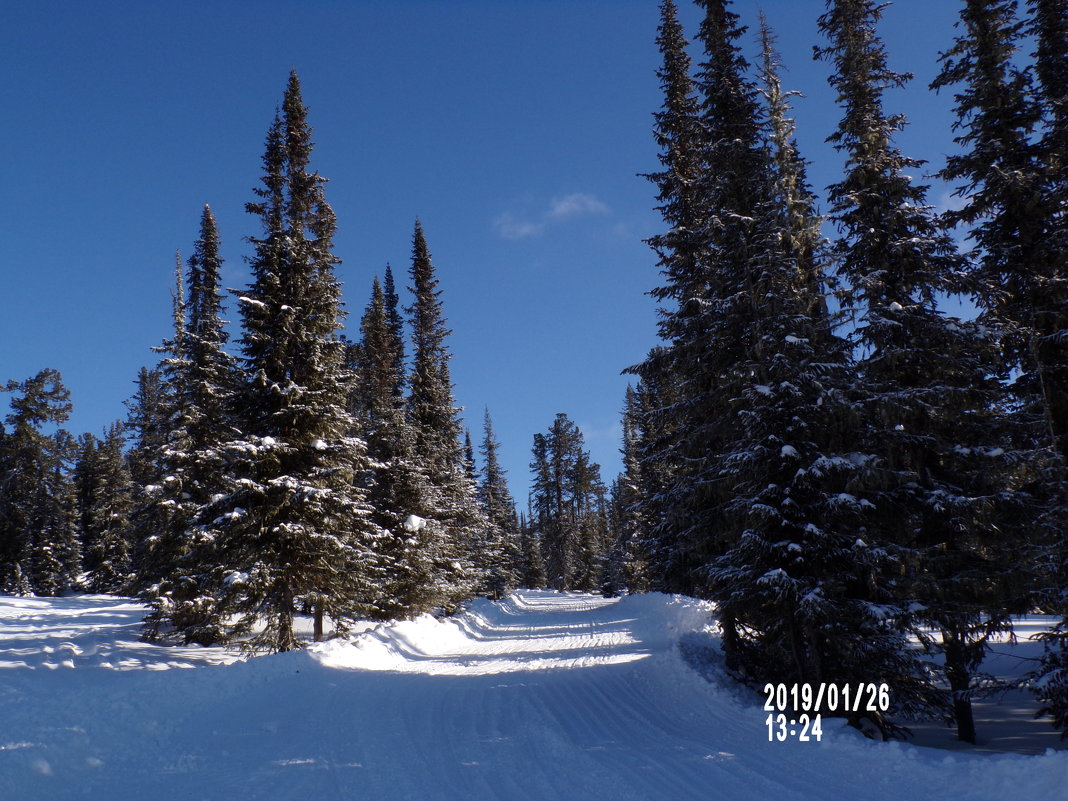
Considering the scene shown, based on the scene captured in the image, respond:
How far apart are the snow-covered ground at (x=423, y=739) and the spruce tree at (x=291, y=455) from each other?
8.15 ft

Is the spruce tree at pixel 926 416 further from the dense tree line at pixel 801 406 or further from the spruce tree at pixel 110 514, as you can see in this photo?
the spruce tree at pixel 110 514

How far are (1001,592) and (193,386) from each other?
24415 millimetres

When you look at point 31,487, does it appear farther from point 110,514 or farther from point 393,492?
point 393,492

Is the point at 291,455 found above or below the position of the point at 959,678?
above

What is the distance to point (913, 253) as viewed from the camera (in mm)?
13359

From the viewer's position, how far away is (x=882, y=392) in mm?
12734

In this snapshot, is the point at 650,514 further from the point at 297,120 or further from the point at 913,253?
the point at 297,120

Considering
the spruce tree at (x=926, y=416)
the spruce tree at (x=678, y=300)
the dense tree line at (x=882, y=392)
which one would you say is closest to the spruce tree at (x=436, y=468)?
the spruce tree at (x=678, y=300)

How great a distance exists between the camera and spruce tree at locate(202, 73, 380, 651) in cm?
1631

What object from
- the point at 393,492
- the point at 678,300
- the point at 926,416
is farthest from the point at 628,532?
Answer: the point at 926,416

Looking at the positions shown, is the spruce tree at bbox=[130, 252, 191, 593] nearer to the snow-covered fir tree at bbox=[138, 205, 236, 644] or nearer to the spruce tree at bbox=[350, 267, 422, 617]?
the snow-covered fir tree at bbox=[138, 205, 236, 644]

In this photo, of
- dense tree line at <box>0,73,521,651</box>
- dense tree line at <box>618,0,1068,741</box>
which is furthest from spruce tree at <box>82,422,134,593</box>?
dense tree line at <box>618,0,1068,741</box>

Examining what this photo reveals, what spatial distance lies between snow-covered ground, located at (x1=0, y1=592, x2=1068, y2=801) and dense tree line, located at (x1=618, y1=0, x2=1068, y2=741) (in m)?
2.99

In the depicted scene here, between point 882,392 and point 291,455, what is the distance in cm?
1578
